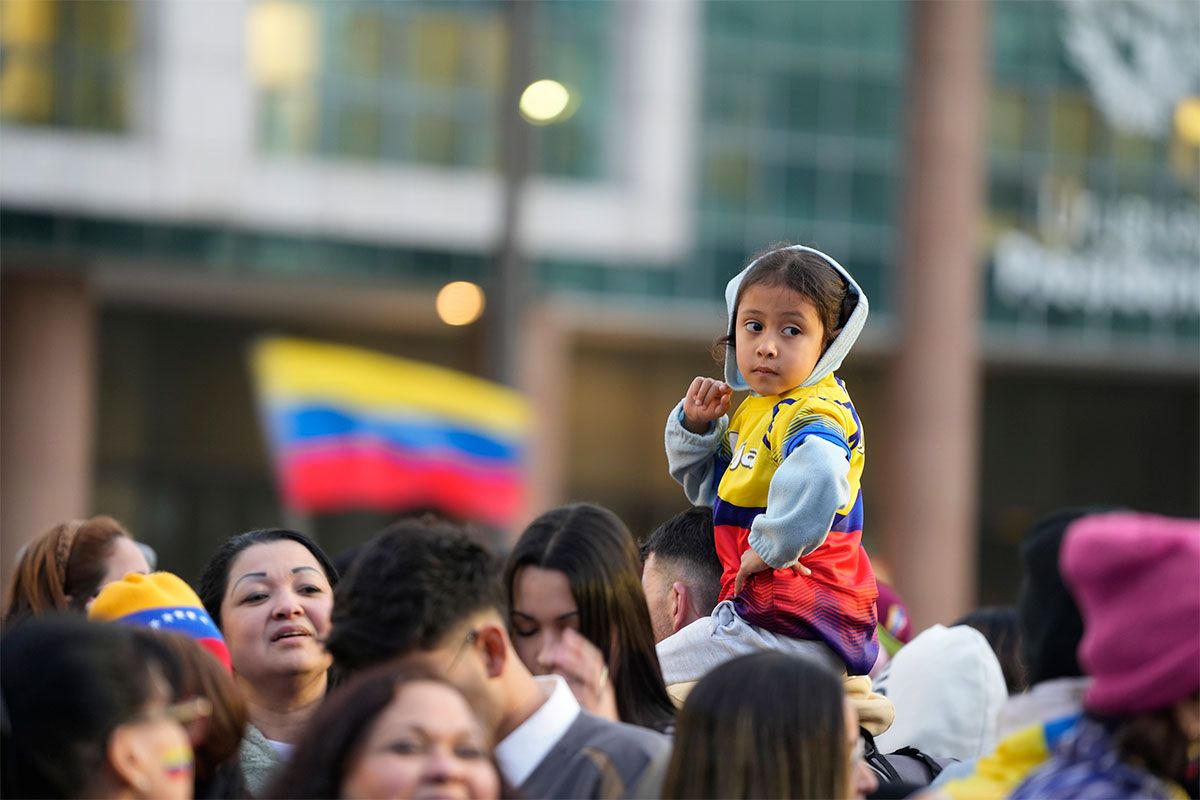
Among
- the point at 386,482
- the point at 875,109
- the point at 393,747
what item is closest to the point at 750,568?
the point at 393,747

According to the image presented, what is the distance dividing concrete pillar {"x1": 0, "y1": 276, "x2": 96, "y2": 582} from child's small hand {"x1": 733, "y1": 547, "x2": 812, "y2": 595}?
2707 centimetres

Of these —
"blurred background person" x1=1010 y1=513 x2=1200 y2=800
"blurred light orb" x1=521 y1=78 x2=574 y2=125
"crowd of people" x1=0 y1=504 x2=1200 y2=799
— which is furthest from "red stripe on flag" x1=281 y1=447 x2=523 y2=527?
"blurred background person" x1=1010 y1=513 x2=1200 y2=800

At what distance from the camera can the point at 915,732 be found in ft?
20.0

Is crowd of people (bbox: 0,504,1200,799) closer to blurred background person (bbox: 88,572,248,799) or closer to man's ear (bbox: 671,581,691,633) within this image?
blurred background person (bbox: 88,572,248,799)

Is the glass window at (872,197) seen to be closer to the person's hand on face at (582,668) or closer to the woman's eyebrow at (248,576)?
the woman's eyebrow at (248,576)

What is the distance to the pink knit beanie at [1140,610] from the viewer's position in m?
3.63

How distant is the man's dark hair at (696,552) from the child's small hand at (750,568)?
15.8 inches

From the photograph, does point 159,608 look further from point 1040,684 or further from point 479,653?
point 1040,684

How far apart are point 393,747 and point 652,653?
1162 millimetres

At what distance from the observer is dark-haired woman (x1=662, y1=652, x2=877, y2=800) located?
12.6ft

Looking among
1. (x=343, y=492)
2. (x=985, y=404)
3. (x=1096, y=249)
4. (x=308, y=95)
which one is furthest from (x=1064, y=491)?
(x=343, y=492)

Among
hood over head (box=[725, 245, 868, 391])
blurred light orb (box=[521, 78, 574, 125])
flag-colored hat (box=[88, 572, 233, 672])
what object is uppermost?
blurred light orb (box=[521, 78, 574, 125])

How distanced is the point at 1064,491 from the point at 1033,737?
3942cm

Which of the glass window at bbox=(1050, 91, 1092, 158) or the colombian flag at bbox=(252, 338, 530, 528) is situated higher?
the glass window at bbox=(1050, 91, 1092, 158)
